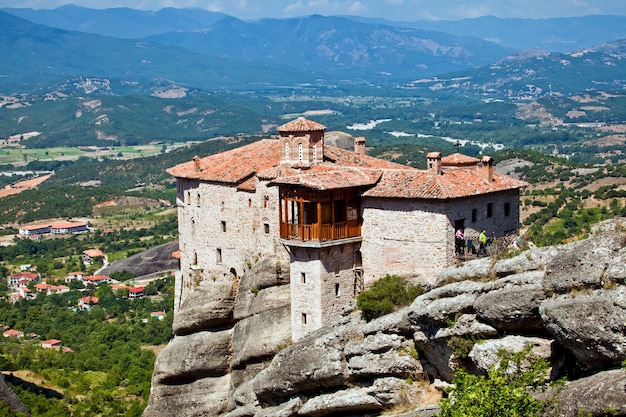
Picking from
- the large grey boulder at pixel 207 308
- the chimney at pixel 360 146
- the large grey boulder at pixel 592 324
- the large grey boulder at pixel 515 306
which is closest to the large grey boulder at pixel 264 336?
the large grey boulder at pixel 207 308

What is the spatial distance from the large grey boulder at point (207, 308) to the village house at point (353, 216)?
3.32 m

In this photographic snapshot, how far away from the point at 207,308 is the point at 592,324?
24.8 meters

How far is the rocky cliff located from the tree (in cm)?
68

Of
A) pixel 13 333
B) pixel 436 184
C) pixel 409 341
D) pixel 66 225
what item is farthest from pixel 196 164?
pixel 66 225

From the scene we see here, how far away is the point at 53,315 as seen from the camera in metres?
111

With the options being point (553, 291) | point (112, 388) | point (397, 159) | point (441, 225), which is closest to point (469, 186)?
point (441, 225)

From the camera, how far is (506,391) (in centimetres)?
2383

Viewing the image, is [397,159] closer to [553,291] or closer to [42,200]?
[42,200]

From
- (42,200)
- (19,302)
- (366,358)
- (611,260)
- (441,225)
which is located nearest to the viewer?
(611,260)

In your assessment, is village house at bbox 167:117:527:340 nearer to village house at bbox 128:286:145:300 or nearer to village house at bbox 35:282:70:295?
village house at bbox 128:286:145:300

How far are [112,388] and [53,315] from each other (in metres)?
48.3

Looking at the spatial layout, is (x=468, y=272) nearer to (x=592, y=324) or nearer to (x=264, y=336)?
(x=592, y=324)

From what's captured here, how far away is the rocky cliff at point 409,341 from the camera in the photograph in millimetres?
24266

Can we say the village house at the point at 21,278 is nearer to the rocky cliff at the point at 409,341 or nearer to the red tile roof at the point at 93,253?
the red tile roof at the point at 93,253
